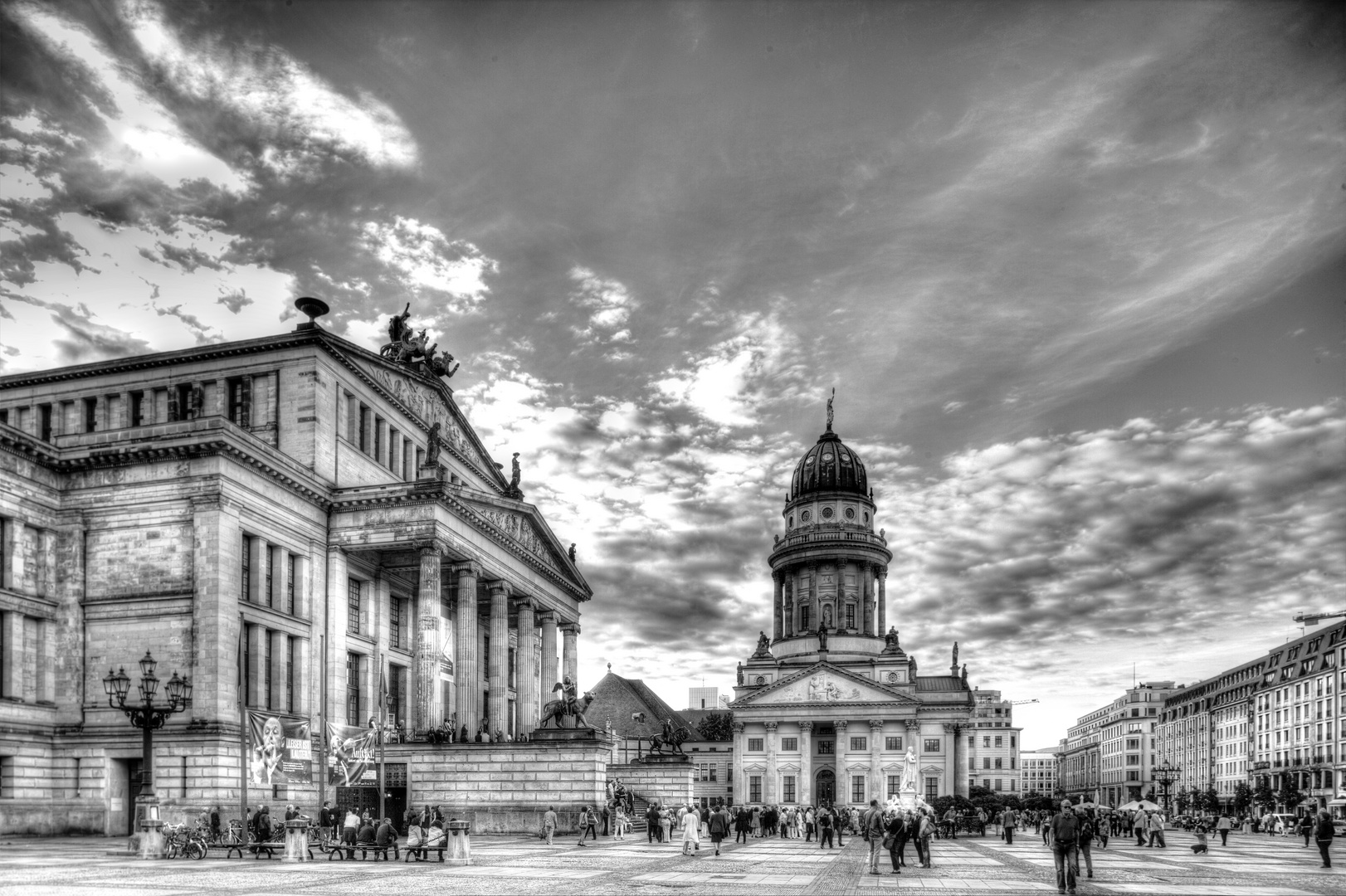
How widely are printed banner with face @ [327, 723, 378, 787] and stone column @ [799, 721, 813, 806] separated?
3305 inches

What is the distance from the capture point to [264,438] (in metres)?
55.3

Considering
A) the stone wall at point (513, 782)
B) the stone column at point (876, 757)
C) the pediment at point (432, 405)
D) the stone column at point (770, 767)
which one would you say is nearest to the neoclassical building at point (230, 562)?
the pediment at point (432, 405)

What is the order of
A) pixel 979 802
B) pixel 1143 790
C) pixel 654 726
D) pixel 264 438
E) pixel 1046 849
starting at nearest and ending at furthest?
pixel 1046 849 < pixel 264 438 < pixel 979 802 < pixel 654 726 < pixel 1143 790

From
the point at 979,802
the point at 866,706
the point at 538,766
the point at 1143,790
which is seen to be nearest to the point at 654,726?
the point at 866,706

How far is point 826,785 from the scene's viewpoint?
5044 inches

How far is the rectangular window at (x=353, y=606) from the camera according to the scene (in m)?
57.4

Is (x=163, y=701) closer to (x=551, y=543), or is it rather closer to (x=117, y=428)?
(x=117, y=428)

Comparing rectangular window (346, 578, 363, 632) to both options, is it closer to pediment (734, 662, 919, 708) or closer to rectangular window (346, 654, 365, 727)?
rectangular window (346, 654, 365, 727)

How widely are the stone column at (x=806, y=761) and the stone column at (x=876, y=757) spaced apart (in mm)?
6323

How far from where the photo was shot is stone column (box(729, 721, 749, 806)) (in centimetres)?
12825

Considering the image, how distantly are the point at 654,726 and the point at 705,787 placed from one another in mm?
9024

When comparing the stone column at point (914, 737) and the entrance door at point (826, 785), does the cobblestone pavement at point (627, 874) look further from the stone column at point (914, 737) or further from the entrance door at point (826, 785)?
the entrance door at point (826, 785)

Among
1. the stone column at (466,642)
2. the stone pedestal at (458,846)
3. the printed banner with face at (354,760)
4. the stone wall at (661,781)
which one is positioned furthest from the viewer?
the stone wall at (661,781)

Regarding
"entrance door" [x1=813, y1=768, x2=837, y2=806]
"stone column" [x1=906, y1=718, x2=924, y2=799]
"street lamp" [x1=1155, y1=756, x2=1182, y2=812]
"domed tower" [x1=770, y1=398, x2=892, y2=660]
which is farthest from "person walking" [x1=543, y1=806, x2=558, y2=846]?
"domed tower" [x1=770, y1=398, x2=892, y2=660]
